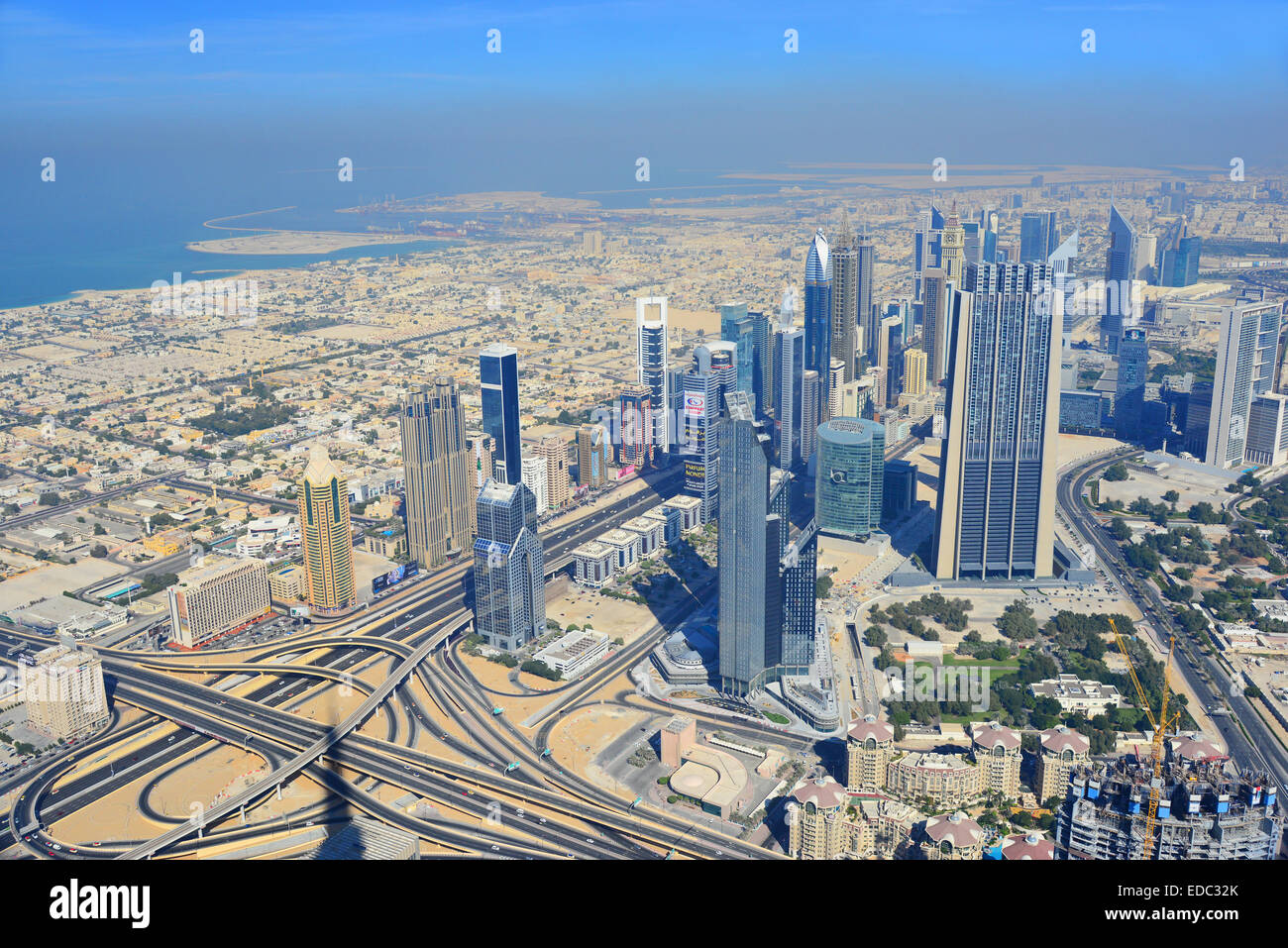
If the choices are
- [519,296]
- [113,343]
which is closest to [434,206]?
[519,296]

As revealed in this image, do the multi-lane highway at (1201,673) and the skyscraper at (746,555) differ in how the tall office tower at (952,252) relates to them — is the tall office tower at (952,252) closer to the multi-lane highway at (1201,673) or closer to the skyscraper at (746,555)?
the multi-lane highway at (1201,673)

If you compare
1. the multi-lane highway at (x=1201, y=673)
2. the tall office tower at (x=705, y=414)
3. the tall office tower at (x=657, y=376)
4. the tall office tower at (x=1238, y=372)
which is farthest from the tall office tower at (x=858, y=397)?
the tall office tower at (x=1238, y=372)

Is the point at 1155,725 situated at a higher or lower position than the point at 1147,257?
lower

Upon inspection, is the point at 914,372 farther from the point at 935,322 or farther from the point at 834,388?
the point at 834,388

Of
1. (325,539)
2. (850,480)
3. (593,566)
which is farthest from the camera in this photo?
(850,480)

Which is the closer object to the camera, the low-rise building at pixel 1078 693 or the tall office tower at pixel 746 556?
the tall office tower at pixel 746 556

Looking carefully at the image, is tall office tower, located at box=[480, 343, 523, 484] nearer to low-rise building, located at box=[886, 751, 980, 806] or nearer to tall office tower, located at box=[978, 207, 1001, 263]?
low-rise building, located at box=[886, 751, 980, 806]

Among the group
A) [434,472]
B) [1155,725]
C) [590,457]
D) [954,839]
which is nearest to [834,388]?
[590,457]

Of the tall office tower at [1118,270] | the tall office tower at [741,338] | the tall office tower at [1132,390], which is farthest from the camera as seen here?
the tall office tower at [1118,270]
